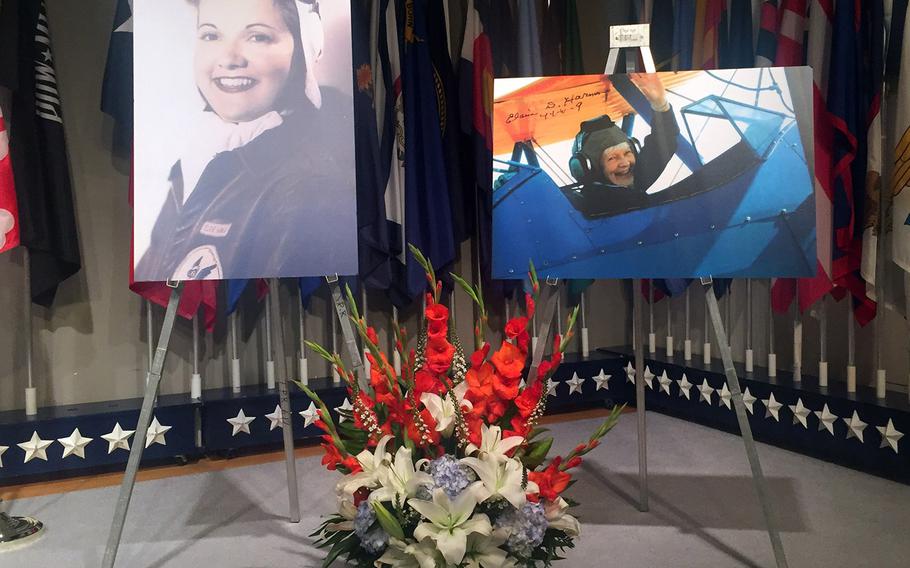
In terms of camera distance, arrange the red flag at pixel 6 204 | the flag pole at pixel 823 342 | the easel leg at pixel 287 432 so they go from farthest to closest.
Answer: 1. the flag pole at pixel 823 342
2. the red flag at pixel 6 204
3. the easel leg at pixel 287 432

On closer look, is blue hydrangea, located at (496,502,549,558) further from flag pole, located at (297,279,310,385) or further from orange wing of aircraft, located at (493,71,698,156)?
flag pole, located at (297,279,310,385)

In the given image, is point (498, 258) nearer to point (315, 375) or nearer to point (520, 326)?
point (520, 326)

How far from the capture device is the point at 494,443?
1293 mm

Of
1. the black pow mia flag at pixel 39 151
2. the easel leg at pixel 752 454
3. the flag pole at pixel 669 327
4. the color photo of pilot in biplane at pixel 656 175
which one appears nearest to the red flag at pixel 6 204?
the black pow mia flag at pixel 39 151

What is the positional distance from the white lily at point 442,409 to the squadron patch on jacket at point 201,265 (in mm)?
610

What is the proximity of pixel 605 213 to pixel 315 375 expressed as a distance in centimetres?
183

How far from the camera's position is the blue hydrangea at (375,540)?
1281mm

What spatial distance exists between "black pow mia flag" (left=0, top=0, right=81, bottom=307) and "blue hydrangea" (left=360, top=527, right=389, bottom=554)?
73.6 inches

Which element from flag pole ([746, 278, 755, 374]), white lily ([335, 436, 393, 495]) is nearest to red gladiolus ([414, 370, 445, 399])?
white lily ([335, 436, 393, 495])

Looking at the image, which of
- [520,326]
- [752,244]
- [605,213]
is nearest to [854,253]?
[752,244]

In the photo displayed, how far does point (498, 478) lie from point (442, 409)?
160mm

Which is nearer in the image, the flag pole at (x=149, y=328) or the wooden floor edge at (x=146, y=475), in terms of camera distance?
the wooden floor edge at (x=146, y=475)

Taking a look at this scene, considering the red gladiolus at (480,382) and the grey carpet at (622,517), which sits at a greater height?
the red gladiolus at (480,382)

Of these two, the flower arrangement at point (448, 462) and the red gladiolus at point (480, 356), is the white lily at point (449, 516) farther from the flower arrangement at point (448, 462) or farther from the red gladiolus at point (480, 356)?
the red gladiolus at point (480, 356)
